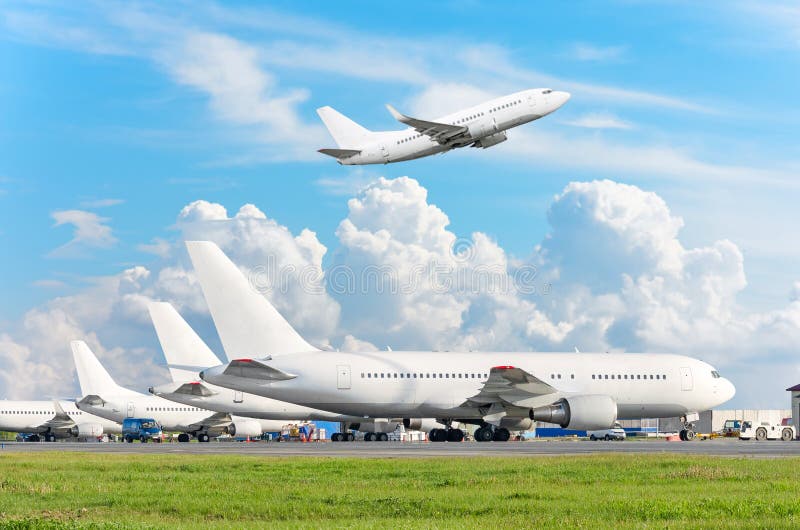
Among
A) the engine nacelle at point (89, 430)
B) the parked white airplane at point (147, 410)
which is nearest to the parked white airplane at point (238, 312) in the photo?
the parked white airplane at point (147, 410)

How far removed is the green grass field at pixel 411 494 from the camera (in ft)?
52.7

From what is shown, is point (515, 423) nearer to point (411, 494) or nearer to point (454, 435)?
point (454, 435)

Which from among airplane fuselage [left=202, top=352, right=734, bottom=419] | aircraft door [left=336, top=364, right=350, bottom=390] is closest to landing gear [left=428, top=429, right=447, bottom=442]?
airplane fuselage [left=202, top=352, right=734, bottom=419]

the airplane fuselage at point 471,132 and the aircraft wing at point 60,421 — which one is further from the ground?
the airplane fuselage at point 471,132

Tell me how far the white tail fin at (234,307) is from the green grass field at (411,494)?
23060mm

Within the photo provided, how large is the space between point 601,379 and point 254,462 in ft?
103

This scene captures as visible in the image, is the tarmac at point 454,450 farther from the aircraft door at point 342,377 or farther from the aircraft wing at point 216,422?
the aircraft wing at point 216,422

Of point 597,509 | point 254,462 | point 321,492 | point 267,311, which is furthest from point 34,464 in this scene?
point 267,311

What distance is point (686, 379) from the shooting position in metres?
59.5

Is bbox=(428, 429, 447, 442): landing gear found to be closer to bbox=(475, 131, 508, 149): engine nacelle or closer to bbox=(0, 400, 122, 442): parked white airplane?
bbox=(475, 131, 508, 149): engine nacelle

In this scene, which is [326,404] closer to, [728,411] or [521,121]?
[521,121]

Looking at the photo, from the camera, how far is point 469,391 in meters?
55.6

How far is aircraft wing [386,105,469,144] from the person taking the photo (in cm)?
5181

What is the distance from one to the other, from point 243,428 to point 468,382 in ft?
101
